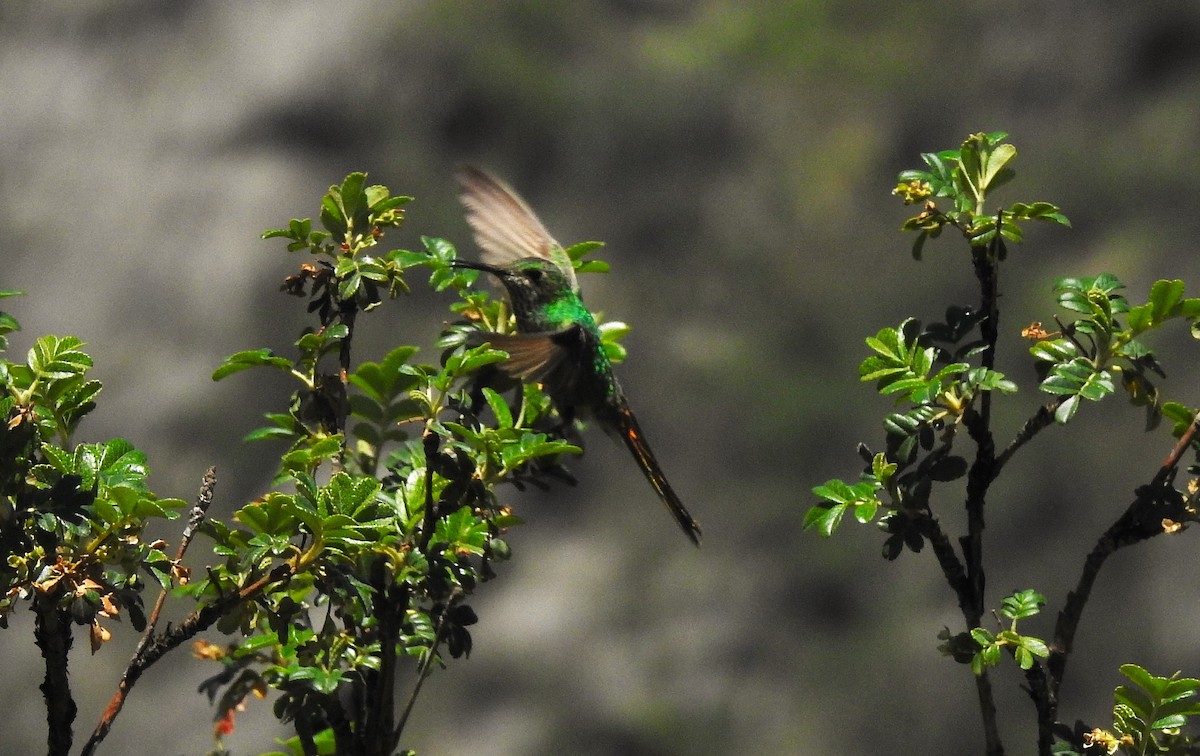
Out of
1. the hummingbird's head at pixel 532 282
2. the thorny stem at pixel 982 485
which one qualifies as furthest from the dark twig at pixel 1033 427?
the hummingbird's head at pixel 532 282

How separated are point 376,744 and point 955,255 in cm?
307

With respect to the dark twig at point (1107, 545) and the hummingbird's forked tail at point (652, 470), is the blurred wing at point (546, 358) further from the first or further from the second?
the dark twig at point (1107, 545)

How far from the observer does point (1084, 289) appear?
1.12 metres

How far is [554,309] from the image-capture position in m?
1.94

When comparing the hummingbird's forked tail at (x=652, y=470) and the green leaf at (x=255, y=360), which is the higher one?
the hummingbird's forked tail at (x=652, y=470)

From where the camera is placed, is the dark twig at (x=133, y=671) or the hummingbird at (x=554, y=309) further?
the hummingbird at (x=554, y=309)

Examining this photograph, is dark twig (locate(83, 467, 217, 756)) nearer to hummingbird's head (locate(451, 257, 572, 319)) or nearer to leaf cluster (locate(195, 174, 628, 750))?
leaf cluster (locate(195, 174, 628, 750))

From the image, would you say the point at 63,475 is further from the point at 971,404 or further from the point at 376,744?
the point at 971,404

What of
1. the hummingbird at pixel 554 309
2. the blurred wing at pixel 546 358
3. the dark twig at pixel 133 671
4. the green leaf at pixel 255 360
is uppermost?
the hummingbird at pixel 554 309

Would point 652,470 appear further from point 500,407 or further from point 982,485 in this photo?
point 982,485

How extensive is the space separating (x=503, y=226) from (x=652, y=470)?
485mm

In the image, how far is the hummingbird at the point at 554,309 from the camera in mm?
1620

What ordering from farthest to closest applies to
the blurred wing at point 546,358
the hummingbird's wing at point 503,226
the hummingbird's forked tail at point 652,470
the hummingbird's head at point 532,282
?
the hummingbird's wing at point 503,226 < the hummingbird's head at point 532,282 < the hummingbird's forked tail at point 652,470 < the blurred wing at point 546,358

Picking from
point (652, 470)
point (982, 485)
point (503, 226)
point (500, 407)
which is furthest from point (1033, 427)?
point (503, 226)
